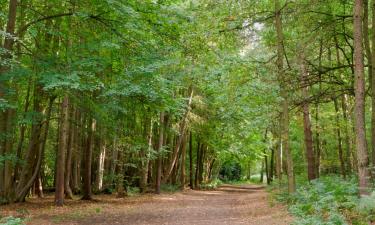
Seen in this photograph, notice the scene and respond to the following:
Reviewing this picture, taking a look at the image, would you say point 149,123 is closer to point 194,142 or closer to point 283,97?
point 283,97

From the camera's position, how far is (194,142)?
124ft

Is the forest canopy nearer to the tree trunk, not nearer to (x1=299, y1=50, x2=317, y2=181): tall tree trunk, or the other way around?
(x1=299, y1=50, x2=317, y2=181): tall tree trunk

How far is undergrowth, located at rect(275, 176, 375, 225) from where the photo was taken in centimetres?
815

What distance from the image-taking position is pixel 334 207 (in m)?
9.35

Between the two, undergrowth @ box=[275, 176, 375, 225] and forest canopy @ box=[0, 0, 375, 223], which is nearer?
undergrowth @ box=[275, 176, 375, 225]

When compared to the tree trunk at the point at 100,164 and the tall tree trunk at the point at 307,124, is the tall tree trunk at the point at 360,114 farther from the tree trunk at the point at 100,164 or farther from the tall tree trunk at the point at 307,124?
the tree trunk at the point at 100,164

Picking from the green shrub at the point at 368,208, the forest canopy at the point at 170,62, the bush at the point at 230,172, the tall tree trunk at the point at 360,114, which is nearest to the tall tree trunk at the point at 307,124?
the forest canopy at the point at 170,62

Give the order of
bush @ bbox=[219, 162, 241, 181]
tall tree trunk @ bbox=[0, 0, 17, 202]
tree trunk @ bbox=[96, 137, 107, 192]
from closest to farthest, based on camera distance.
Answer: tall tree trunk @ bbox=[0, 0, 17, 202] → tree trunk @ bbox=[96, 137, 107, 192] → bush @ bbox=[219, 162, 241, 181]

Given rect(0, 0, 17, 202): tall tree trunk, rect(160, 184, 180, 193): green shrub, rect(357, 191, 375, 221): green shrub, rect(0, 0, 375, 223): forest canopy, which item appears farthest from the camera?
rect(160, 184, 180, 193): green shrub

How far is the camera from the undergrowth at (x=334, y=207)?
26.7 ft

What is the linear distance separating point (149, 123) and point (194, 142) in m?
14.8

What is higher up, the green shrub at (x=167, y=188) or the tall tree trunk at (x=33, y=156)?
the tall tree trunk at (x=33, y=156)

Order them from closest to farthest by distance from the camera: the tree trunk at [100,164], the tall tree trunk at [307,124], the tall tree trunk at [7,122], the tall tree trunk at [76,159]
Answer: the tall tree trunk at [7,122]
the tall tree trunk at [307,124]
the tree trunk at [100,164]
the tall tree trunk at [76,159]

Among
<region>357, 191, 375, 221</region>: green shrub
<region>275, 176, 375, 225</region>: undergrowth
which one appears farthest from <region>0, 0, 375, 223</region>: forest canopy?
<region>357, 191, 375, 221</region>: green shrub
